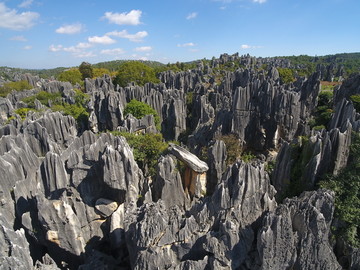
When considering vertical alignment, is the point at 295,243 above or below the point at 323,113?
below

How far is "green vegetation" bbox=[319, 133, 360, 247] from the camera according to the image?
11344mm

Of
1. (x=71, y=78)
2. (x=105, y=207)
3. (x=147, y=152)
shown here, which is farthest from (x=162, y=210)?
(x=71, y=78)

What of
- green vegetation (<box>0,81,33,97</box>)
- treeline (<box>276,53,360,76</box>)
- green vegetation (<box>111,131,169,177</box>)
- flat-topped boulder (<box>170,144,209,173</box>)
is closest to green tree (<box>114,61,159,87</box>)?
green vegetation (<box>0,81,33,97</box>)

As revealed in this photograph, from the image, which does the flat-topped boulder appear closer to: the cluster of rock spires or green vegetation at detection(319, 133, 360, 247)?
the cluster of rock spires

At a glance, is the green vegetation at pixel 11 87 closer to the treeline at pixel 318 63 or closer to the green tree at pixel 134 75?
the green tree at pixel 134 75

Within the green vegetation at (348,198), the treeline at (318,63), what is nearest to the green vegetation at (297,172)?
the green vegetation at (348,198)

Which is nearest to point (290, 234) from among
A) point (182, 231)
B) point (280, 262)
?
point (280, 262)

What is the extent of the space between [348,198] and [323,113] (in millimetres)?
23104

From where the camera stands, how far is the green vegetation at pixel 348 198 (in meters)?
11.3

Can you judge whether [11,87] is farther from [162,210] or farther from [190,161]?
[162,210]

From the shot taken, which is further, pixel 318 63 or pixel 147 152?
pixel 318 63

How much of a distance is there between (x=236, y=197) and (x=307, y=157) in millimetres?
6198

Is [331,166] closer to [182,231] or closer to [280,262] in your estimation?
[280,262]

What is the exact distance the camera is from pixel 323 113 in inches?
1251
